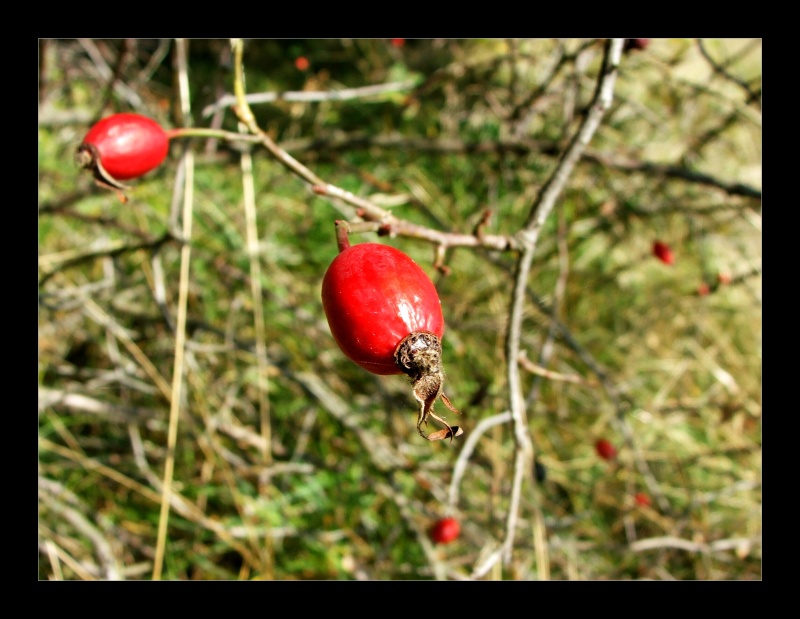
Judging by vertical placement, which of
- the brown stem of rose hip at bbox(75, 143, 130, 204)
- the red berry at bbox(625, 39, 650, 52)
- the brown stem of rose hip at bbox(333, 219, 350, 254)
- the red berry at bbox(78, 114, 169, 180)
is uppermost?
the red berry at bbox(625, 39, 650, 52)

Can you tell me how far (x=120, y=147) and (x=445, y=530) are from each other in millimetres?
1629

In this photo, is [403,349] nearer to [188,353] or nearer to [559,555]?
[188,353]

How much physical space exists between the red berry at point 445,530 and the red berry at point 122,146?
1.55 m

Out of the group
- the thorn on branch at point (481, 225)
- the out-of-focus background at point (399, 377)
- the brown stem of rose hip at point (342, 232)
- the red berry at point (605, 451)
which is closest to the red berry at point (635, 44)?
the out-of-focus background at point (399, 377)

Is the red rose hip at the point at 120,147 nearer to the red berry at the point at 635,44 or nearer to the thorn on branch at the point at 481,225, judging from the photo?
the thorn on branch at the point at 481,225

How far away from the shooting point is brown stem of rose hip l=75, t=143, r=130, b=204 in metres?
1.17

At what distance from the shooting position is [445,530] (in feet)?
7.04

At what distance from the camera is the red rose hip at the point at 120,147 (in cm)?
118

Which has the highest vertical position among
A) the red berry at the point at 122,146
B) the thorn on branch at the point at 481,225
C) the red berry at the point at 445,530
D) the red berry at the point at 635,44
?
the red berry at the point at 635,44

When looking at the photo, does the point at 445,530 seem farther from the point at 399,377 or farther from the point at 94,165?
the point at 94,165

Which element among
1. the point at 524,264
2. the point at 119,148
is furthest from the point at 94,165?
the point at 524,264

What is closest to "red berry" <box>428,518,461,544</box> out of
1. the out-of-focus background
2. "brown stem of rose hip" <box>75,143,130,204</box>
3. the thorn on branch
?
the out-of-focus background

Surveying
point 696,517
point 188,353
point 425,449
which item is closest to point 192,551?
point 188,353

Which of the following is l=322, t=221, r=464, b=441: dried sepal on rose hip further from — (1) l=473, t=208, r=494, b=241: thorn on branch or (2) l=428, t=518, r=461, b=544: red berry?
(2) l=428, t=518, r=461, b=544: red berry
